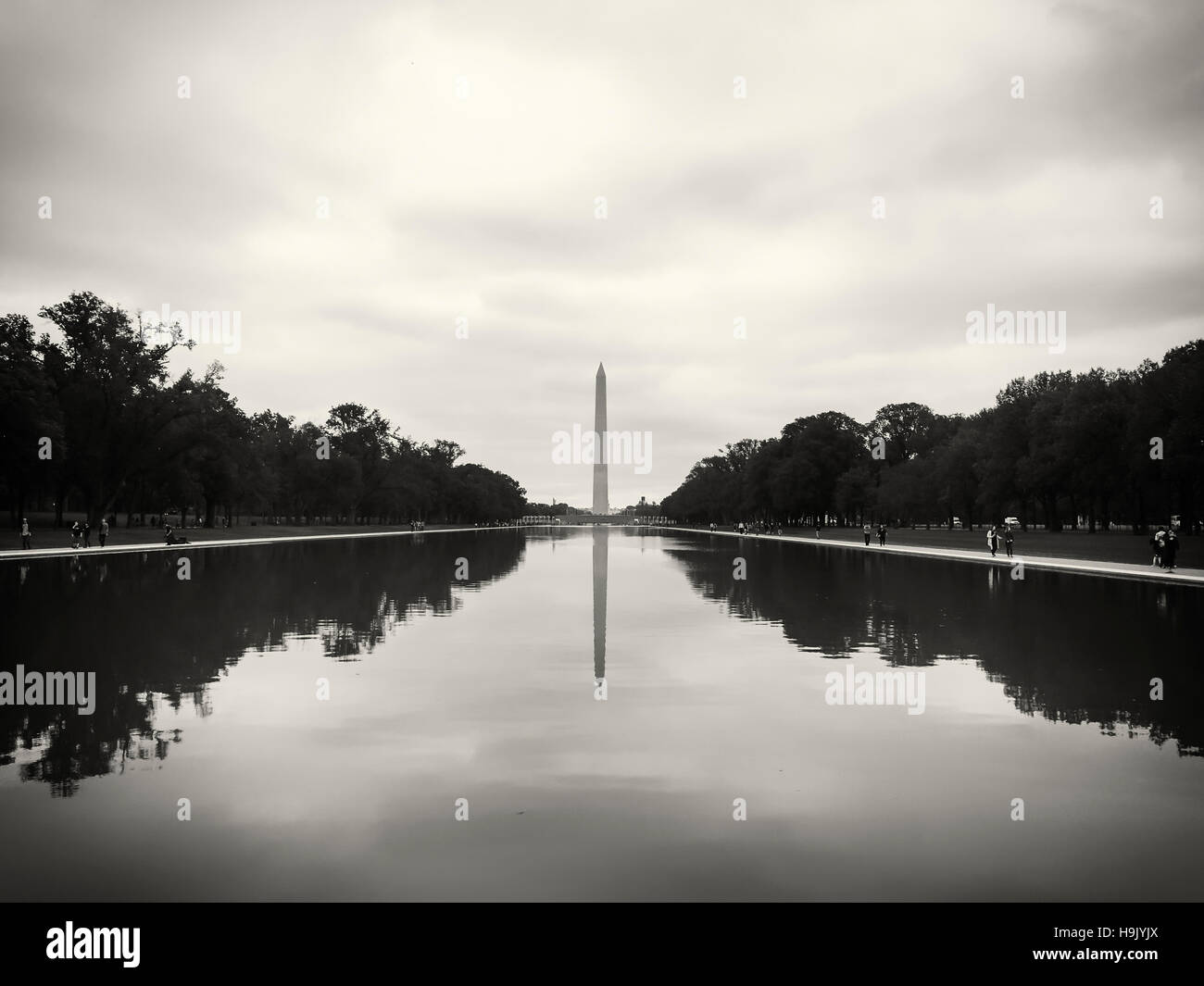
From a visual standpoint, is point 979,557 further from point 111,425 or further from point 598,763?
point 111,425

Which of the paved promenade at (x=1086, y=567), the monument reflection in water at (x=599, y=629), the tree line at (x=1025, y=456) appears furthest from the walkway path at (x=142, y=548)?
the tree line at (x=1025, y=456)

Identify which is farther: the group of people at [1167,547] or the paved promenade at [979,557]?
the group of people at [1167,547]

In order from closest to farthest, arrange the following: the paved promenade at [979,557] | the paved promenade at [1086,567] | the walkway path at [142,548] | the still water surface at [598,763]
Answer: the still water surface at [598,763], the paved promenade at [1086,567], the paved promenade at [979,557], the walkway path at [142,548]

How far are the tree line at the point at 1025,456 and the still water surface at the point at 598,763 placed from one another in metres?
54.4

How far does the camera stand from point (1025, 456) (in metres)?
79.7

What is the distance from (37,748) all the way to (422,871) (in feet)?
16.9

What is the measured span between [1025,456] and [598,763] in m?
80.7

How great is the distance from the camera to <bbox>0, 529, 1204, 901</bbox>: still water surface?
560 cm

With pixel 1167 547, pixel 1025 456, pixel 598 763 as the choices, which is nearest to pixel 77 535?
pixel 598 763

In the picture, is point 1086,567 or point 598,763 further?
point 1086,567

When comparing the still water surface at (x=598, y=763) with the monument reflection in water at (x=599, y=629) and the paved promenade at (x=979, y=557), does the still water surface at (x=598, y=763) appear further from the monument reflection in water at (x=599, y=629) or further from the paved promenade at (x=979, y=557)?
the paved promenade at (x=979, y=557)

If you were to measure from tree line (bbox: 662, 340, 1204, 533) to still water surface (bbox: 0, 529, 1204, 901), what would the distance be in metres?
54.4

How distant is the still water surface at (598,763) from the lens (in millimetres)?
5602

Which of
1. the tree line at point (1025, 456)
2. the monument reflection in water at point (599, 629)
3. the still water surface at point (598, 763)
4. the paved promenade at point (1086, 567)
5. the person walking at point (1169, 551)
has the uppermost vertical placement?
the tree line at point (1025, 456)
